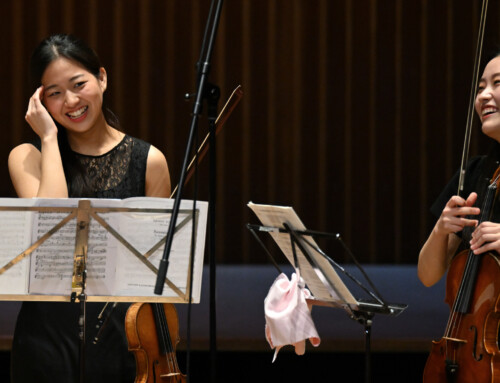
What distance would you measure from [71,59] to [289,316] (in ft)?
3.43

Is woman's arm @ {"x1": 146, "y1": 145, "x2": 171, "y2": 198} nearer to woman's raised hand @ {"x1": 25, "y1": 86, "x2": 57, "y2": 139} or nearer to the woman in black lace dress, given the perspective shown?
the woman in black lace dress

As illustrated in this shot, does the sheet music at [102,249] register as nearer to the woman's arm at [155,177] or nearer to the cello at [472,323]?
the woman's arm at [155,177]

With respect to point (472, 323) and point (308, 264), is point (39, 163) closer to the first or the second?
point (308, 264)

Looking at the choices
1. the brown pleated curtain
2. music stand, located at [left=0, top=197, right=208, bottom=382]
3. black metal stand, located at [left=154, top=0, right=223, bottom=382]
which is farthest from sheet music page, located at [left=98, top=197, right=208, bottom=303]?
the brown pleated curtain

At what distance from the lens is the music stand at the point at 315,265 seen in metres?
1.76

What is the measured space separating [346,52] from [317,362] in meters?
2.95

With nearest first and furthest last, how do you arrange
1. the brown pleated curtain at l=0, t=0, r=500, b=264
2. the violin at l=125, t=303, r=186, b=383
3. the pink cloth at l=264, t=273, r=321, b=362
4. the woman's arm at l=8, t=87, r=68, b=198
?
the pink cloth at l=264, t=273, r=321, b=362 → the violin at l=125, t=303, r=186, b=383 → the woman's arm at l=8, t=87, r=68, b=198 → the brown pleated curtain at l=0, t=0, r=500, b=264

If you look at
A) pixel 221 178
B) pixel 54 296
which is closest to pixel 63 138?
pixel 54 296

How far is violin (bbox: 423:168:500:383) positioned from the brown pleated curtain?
11.0ft

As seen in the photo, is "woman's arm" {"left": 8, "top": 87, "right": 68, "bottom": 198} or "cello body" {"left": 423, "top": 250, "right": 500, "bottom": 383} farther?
"woman's arm" {"left": 8, "top": 87, "right": 68, "bottom": 198}

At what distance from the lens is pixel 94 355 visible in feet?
7.00

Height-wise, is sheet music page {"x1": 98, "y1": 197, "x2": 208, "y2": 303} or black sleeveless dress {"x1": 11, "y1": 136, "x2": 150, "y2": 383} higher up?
sheet music page {"x1": 98, "y1": 197, "x2": 208, "y2": 303}

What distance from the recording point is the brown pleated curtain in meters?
5.29

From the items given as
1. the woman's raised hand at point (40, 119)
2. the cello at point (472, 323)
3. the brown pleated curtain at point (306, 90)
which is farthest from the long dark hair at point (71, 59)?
the brown pleated curtain at point (306, 90)
